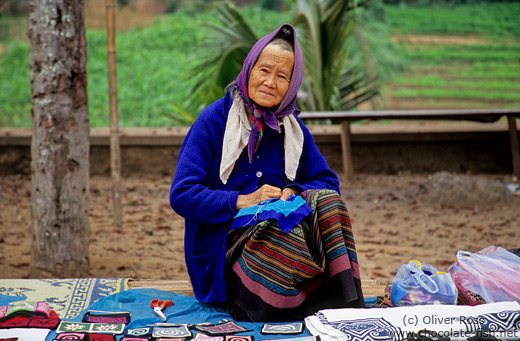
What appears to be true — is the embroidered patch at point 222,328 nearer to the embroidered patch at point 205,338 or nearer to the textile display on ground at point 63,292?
the embroidered patch at point 205,338

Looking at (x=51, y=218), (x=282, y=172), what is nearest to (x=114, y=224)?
(x=51, y=218)

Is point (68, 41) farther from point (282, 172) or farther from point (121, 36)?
point (121, 36)

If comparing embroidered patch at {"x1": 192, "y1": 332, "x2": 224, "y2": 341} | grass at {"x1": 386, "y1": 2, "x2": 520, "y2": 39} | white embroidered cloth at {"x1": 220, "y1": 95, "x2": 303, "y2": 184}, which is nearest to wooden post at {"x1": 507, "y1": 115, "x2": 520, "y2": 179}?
white embroidered cloth at {"x1": 220, "y1": 95, "x2": 303, "y2": 184}

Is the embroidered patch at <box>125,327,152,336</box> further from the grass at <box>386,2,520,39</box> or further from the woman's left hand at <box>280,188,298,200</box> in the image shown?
the grass at <box>386,2,520,39</box>

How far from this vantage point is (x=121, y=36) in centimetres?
1395

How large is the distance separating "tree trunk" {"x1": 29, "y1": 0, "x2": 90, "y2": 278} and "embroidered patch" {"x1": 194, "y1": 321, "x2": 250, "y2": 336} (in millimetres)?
1796

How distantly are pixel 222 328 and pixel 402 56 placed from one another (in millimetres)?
11942

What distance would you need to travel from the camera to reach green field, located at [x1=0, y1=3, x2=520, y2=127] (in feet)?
39.0

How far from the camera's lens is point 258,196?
2.81 meters

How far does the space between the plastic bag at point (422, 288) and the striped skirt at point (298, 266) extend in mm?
243

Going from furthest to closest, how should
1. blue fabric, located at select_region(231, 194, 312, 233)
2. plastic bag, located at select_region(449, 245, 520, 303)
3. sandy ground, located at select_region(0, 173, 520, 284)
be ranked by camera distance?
sandy ground, located at select_region(0, 173, 520, 284)
plastic bag, located at select_region(449, 245, 520, 303)
blue fabric, located at select_region(231, 194, 312, 233)

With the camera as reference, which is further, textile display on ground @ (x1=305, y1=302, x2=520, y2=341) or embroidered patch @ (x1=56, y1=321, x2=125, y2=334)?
embroidered patch @ (x1=56, y1=321, x2=125, y2=334)

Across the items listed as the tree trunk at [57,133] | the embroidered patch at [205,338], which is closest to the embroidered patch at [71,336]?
the embroidered patch at [205,338]

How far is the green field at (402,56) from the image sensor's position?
11875mm
